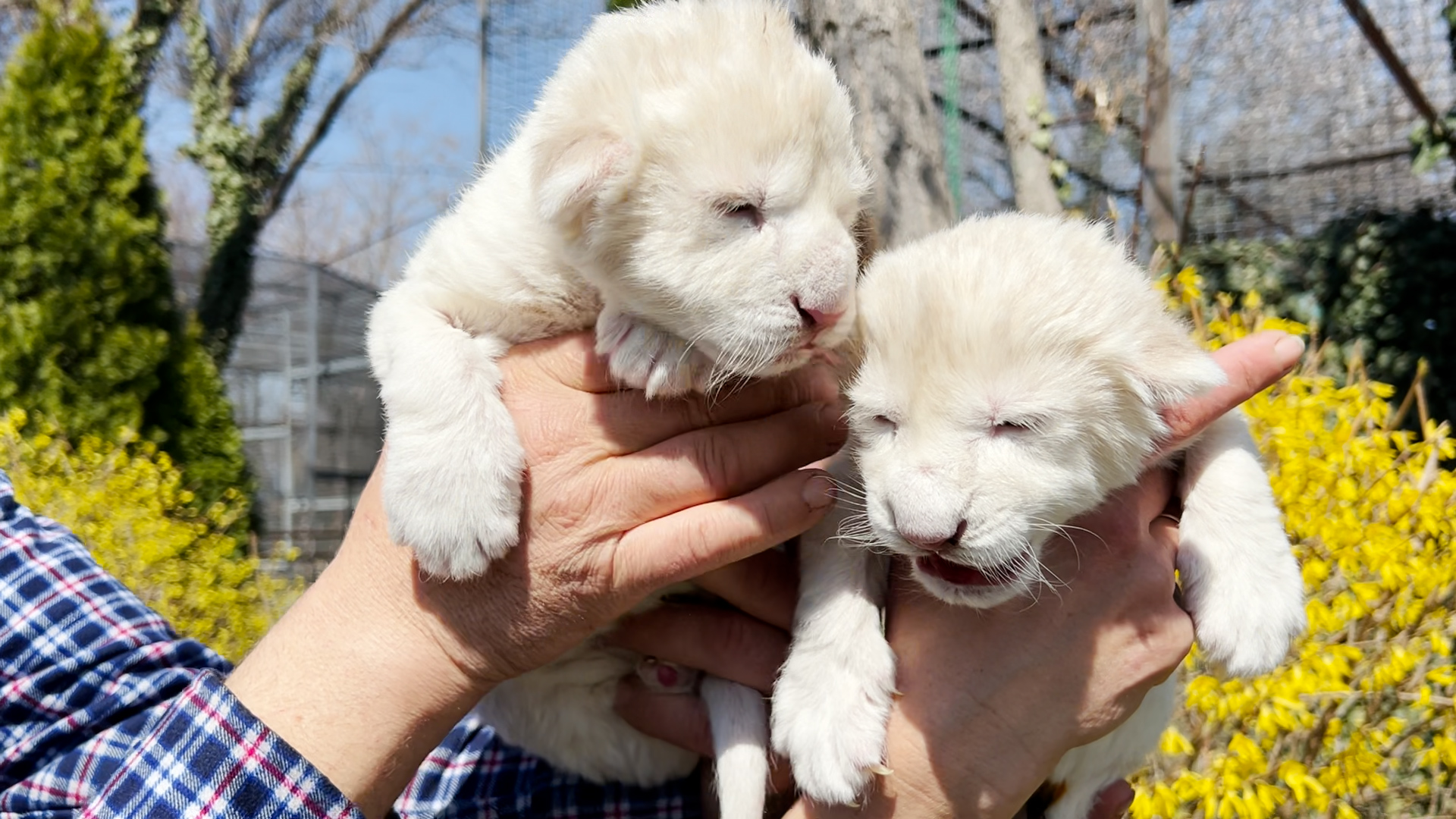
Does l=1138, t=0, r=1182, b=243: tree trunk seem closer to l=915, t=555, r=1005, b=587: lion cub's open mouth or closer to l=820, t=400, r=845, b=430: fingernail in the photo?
l=820, t=400, r=845, b=430: fingernail

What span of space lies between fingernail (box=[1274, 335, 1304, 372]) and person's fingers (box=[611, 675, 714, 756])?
3.83 ft

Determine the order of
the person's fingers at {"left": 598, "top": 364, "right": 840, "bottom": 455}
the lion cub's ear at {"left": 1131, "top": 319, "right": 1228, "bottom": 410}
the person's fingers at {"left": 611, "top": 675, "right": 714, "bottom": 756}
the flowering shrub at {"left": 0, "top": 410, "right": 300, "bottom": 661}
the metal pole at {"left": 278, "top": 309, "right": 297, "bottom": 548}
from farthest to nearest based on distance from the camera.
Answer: the metal pole at {"left": 278, "top": 309, "right": 297, "bottom": 548} < the flowering shrub at {"left": 0, "top": 410, "right": 300, "bottom": 661} < the person's fingers at {"left": 611, "top": 675, "right": 714, "bottom": 756} < the person's fingers at {"left": 598, "top": 364, "right": 840, "bottom": 455} < the lion cub's ear at {"left": 1131, "top": 319, "right": 1228, "bottom": 410}

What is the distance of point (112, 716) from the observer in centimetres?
193

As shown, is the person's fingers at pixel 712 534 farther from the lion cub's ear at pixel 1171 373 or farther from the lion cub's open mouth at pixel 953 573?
the lion cub's ear at pixel 1171 373

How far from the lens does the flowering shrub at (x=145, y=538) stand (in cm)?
504

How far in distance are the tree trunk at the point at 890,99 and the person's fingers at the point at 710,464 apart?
1.41 meters

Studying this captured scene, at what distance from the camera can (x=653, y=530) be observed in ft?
5.32

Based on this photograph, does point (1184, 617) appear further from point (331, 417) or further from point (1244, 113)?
point (331, 417)

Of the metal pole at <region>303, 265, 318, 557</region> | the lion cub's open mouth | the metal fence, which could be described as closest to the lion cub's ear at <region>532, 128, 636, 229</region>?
the lion cub's open mouth

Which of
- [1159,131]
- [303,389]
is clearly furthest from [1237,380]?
[303,389]

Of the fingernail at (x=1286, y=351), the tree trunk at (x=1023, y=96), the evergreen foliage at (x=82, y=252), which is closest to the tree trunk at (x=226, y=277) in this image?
the evergreen foliage at (x=82, y=252)

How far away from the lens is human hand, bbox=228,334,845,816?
61.6 inches

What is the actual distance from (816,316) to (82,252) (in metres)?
8.03

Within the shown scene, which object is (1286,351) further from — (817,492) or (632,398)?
(632,398)
